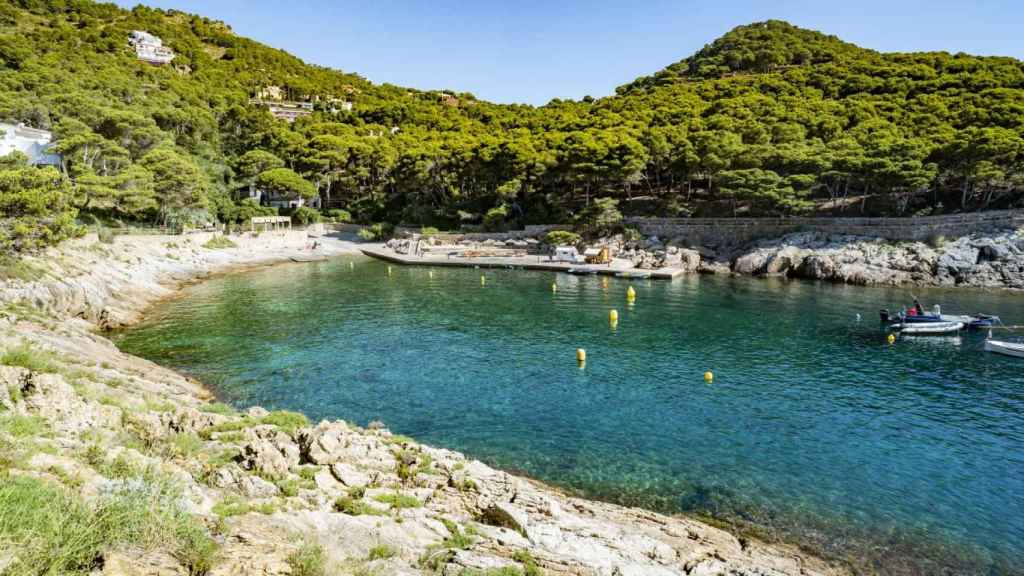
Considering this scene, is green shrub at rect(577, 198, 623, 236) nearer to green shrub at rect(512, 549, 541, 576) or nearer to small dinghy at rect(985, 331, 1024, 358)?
small dinghy at rect(985, 331, 1024, 358)

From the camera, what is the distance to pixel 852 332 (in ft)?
105

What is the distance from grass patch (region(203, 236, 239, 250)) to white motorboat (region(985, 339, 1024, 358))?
65247 millimetres

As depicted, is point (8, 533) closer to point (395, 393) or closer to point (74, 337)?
point (395, 393)

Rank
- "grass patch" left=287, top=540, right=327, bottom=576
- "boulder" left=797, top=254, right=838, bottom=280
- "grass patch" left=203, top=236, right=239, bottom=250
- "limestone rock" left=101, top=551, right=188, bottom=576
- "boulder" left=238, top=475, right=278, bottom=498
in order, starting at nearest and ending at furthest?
"limestone rock" left=101, top=551, right=188, bottom=576 < "grass patch" left=287, top=540, right=327, bottom=576 < "boulder" left=238, top=475, right=278, bottom=498 < "boulder" left=797, top=254, right=838, bottom=280 < "grass patch" left=203, top=236, right=239, bottom=250

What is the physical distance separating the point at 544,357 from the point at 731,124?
56273 millimetres

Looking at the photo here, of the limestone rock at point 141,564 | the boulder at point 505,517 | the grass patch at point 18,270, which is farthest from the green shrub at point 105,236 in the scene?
the limestone rock at point 141,564

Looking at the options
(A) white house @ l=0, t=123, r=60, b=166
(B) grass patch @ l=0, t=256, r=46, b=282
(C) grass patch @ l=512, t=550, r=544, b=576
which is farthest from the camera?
(A) white house @ l=0, t=123, r=60, b=166

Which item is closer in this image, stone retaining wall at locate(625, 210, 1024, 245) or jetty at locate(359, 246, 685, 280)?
stone retaining wall at locate(625, 210, 1024, 245)

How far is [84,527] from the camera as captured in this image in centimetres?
559

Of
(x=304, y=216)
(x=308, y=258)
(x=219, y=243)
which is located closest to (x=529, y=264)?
(x=308, y=258)

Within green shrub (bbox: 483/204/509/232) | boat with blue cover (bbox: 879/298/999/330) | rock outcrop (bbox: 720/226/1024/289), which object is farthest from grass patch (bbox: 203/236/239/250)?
boat with blue cover (bbox: 879/298/999/330)

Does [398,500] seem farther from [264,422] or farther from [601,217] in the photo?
[601,217]

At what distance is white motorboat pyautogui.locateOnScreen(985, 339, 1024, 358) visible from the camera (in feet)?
88.8

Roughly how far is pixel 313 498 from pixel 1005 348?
112ft
